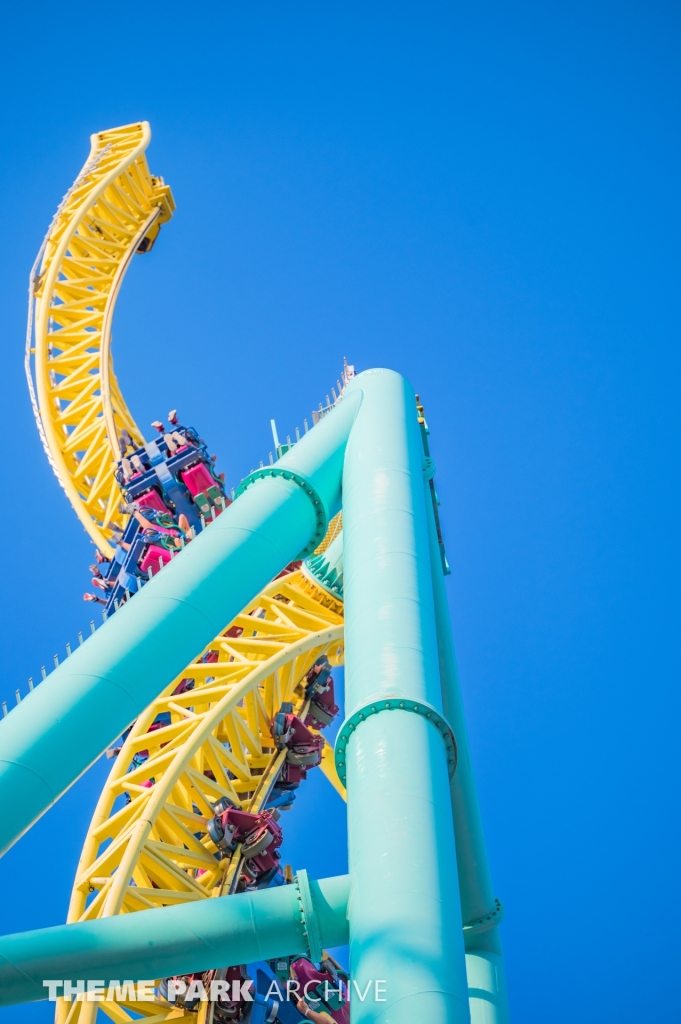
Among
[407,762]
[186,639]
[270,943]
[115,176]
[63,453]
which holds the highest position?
[115,176]

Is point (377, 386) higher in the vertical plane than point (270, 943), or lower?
higher

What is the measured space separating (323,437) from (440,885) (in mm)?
6342

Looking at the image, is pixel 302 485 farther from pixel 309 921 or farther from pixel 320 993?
pixel 320 993

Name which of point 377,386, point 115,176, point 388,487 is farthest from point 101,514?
point 388,487

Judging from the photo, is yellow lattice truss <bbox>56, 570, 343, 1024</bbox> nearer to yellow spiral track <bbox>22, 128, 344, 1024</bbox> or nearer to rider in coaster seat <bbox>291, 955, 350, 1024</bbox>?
yellow spiral track <bbox>22, 128, 344, 1024</bbox>

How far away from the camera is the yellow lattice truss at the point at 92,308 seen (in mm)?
30047

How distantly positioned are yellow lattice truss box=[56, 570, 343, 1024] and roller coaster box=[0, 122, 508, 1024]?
44mm

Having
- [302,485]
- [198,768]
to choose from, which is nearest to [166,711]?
[198,768]

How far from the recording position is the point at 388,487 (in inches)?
487

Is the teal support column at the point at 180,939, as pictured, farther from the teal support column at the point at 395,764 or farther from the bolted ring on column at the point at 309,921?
the teal support column at the point at 395,764

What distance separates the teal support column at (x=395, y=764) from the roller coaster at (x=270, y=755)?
0.02 meters

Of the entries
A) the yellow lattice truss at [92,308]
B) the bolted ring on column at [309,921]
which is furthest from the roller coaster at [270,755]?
the yellow lattice truss at [92,308]

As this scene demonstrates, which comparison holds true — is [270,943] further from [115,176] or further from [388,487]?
[115,176]

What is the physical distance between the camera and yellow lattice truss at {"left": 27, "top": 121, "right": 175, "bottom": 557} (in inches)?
1183
